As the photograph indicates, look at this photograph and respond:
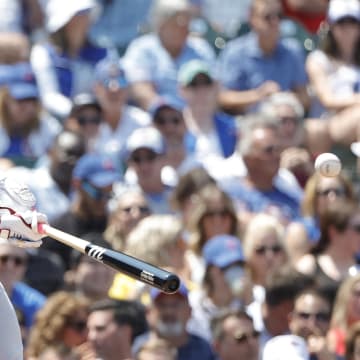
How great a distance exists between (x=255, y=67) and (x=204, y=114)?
25.5 inches

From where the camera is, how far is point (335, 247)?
7586 millimetres

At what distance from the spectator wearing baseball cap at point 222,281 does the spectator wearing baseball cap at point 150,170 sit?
0.94 metres

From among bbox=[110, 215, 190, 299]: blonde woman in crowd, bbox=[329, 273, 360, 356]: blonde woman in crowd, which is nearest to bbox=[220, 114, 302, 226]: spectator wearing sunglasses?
bbox=[110, 215, 190, 299]: blonde woman in crowd

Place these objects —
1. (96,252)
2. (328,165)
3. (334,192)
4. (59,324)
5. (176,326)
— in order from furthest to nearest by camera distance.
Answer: (334,192) < (176,326) < (59,324) < (328,165) < (96,252)

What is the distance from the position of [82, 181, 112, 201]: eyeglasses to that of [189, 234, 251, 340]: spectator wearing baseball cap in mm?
827

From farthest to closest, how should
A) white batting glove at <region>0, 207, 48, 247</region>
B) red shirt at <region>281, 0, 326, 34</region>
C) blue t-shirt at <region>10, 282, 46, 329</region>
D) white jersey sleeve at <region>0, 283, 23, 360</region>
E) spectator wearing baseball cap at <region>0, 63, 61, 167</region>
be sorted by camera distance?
red shirt at <region>281, 0, 326, 34</region>, spectator wearing baseball cap at <region>0, 63, 61, 167</region>, blue t-shirt at <region>10, 282, 46, 329</region>, white jersey sleeve at <region>0, 283, 23, 360</region>, white batting glove at <region>0, 207, 48, 247</region>

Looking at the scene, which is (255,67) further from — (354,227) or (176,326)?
(176,326)

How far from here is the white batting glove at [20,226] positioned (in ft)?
14.4

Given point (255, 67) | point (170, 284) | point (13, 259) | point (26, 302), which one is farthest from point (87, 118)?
point (170, 284)

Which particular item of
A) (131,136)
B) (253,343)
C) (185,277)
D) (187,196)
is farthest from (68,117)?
(253,343)

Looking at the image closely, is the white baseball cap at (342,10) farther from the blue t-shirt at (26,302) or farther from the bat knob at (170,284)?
the bat knob at (170,284)

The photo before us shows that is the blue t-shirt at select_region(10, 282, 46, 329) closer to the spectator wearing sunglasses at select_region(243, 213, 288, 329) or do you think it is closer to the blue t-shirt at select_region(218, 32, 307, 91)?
the spectator wearing sunglasses at select_region(243, 213, 288, 329)

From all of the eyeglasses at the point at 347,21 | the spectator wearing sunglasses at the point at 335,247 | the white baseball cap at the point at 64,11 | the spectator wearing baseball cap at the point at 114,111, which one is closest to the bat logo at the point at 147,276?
the spectator wearing sunglasses at the point at 335,247

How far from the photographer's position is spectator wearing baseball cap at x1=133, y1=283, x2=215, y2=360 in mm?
6777
